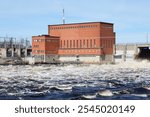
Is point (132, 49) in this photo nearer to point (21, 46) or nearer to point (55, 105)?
point (21, 46)

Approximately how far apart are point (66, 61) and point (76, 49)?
601 cm

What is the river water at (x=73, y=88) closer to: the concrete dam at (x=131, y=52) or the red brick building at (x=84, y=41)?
the concrete dam at (x=131, y=52)

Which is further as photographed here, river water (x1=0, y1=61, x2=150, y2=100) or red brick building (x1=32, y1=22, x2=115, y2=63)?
red brick building (x1=32, y1=22, x2=115, y2=63)

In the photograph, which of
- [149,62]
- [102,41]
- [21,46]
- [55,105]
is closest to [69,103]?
[55,105]

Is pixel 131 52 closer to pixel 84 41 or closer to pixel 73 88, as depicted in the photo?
pixel 84 41

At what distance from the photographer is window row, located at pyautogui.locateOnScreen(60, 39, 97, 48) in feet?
464

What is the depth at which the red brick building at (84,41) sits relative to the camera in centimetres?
13888

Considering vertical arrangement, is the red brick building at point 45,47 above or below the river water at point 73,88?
above

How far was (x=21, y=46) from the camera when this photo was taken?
163m

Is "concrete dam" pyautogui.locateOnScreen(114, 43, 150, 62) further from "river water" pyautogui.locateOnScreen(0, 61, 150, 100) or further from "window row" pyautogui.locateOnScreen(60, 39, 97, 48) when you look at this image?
"river water" pyautogui.locateOnScreen(0, 61, 150, 100)

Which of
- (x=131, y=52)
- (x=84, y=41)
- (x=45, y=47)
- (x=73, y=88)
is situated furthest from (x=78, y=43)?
(x=73, y=88)

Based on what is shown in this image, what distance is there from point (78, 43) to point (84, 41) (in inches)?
124

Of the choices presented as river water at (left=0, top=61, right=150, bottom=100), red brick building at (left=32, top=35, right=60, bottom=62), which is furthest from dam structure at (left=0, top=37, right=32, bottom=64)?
river water at (left=0, top=61, right=150, bottom=100)

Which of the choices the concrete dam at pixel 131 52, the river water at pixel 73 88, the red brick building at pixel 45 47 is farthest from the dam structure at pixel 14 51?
the river water at pixel 73 88
